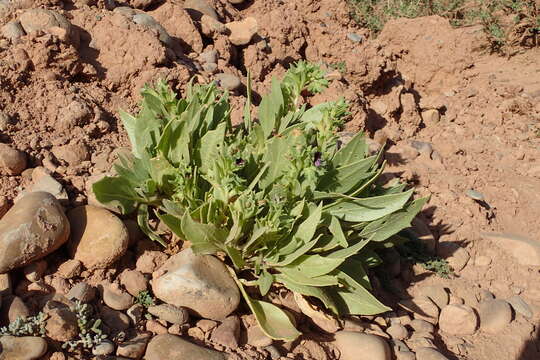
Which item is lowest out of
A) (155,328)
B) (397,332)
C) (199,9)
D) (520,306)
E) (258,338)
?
(520,306)

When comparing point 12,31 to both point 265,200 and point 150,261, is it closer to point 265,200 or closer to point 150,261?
point 150,261

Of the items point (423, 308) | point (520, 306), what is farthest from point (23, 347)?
point (520, 306)

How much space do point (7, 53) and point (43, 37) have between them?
0.89 ft

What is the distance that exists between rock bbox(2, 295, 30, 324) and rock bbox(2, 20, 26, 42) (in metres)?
2.10

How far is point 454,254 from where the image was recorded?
4059 millimetres

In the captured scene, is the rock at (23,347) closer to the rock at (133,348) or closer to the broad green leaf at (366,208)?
the rock at (133,348)

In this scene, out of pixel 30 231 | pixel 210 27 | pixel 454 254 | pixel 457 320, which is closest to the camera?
pixel 30 231

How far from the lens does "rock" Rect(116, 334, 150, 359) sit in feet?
7.41

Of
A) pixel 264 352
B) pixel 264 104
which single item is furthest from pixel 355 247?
pixel 264 104

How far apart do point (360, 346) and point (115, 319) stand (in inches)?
53.6

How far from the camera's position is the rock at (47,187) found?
2848mm

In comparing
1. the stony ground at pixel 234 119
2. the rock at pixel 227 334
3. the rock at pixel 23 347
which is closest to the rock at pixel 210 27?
the stony ground at pixel 234 119

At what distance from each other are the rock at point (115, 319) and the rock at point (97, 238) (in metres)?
0.27

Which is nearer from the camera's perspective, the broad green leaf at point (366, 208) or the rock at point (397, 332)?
the broad green leaf at point (366, 208)
